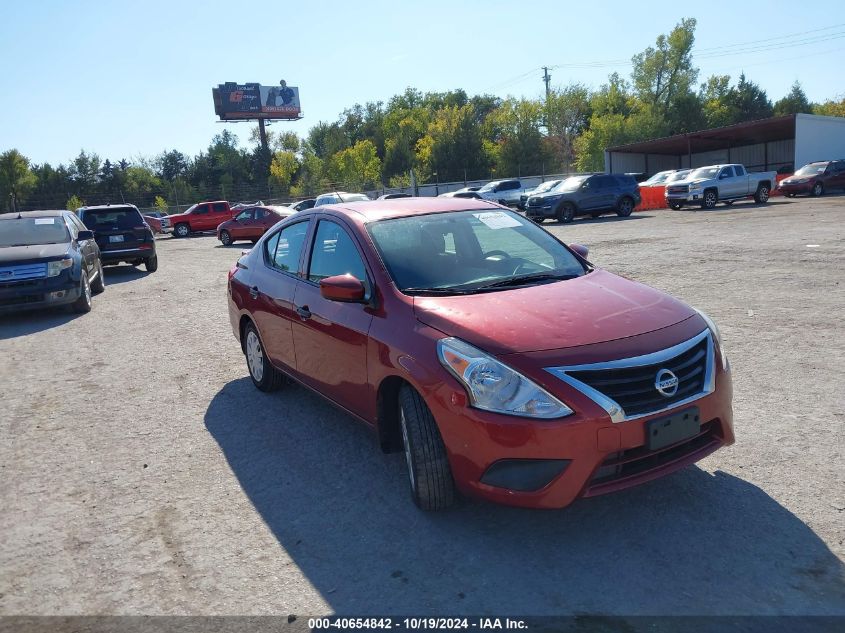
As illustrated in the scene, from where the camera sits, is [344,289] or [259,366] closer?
[344,289]

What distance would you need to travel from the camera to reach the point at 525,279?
410cm

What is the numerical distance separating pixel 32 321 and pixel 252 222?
15.2m

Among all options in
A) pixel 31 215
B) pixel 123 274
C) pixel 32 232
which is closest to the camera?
pixel 32 232

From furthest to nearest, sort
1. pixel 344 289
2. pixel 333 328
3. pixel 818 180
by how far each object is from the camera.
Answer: pixel 818 180 < pixel 333 328 < pixel 344 289

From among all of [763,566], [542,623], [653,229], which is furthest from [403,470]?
[653,229]

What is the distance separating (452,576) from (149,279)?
1403 cm

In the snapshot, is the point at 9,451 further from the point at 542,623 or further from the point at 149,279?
the point at 149,279

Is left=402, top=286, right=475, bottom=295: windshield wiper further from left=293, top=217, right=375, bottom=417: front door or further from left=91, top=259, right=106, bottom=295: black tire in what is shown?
left=91, top=259, right=106, bottom=295: black tire

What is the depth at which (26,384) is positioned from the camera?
6711 millimetres

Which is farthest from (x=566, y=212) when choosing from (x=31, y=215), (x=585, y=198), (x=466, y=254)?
(x=466, y=254)

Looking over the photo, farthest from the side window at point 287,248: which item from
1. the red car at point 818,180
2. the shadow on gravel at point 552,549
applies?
the red car at point 818,180

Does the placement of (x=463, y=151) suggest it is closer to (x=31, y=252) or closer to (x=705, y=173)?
(x=705, y=173)

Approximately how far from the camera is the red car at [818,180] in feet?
101

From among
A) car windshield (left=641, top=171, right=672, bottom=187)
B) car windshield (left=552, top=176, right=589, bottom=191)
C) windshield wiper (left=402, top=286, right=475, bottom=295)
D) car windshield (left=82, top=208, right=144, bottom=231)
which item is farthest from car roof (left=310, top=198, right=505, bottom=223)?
car windshield (left=641, top=171, right=672, bottom=187)
